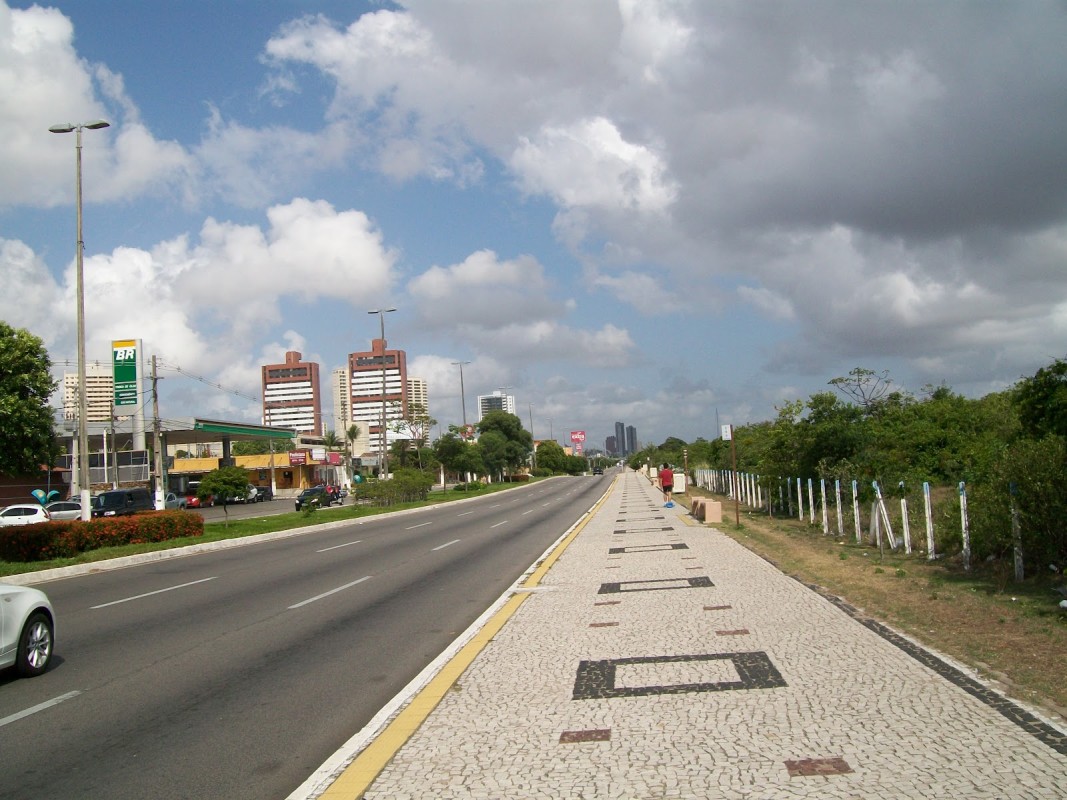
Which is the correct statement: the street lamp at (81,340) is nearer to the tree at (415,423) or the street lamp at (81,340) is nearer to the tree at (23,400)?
the tree at (23,400)

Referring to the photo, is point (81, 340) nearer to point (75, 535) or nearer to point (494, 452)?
point (75, 535)

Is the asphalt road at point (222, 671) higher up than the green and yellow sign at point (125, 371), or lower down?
lower down

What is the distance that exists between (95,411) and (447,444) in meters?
63.7

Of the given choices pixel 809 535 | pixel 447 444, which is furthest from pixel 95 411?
pixel 809 535

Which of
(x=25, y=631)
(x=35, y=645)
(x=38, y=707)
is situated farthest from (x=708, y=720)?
(x=35, y=645)

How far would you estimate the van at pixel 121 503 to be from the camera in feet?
133

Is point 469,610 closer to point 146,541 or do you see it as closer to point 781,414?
point 146,541

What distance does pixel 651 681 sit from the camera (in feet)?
23.4

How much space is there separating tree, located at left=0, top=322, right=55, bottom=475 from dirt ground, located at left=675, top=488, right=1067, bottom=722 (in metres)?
26.1

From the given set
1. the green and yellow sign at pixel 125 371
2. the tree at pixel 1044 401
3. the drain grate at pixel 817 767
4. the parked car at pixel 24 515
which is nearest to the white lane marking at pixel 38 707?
the drain grate at pixel 817 767

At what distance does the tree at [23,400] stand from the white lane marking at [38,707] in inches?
1040

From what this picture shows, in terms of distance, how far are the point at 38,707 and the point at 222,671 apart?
65.1 inches

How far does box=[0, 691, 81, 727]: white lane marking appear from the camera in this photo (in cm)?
725

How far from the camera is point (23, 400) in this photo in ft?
103
